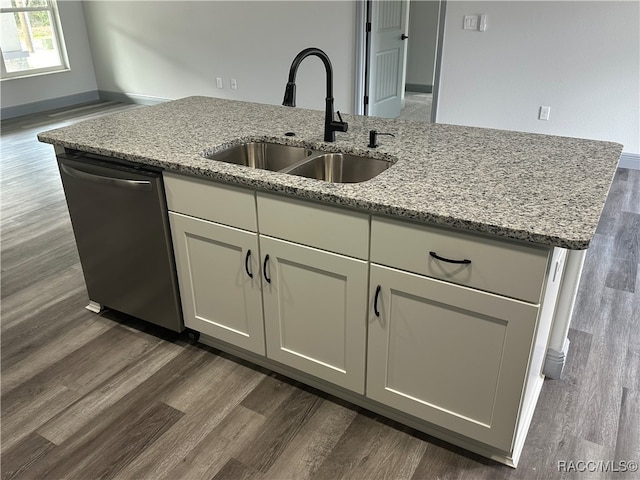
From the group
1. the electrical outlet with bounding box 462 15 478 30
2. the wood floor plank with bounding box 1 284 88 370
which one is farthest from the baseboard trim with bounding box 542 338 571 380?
the electrical outlet with bounding box 462 15 478 30

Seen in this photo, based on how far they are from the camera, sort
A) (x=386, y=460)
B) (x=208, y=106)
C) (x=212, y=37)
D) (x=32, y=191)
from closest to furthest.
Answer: (x=386, y=460) < (x=208, y=106) < (x=32, y=191) < (x=212, y=37)

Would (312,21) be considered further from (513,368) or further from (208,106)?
(513,368)

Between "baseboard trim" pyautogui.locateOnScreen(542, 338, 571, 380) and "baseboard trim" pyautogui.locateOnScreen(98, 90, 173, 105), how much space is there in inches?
245

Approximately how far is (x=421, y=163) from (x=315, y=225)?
46 centimetres

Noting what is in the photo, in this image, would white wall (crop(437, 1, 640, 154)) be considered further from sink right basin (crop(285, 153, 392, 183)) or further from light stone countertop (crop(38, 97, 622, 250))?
sink right basin (crop(285, 153, 392, 183))

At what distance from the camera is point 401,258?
63.5 inches

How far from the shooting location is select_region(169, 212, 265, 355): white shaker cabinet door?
6.51ft

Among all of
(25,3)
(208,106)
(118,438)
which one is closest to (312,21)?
(208,106)

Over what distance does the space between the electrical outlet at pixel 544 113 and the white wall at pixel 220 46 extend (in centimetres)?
186

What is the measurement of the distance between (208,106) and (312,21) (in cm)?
310

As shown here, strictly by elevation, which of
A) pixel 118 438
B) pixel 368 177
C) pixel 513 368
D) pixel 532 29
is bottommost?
pixel 118 438

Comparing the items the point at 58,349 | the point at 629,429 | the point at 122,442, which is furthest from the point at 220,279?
the point at 629,429

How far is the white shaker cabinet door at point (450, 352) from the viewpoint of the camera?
5.04ft

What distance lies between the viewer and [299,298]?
1.92 meters
